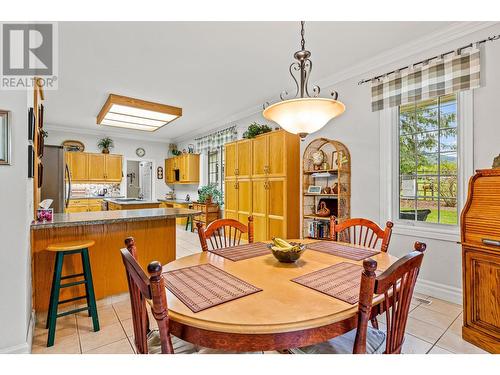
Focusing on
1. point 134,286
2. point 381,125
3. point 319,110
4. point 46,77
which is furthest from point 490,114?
point 46,77

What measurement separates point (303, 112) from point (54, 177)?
3.45m

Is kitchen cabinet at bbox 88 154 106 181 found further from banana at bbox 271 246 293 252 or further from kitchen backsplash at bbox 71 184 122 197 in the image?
banana at bbox 271 246 293 252

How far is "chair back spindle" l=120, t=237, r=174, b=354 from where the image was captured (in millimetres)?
870

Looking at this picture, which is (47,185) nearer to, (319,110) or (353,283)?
(319,110)

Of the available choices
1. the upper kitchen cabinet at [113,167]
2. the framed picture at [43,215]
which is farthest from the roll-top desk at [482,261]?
the upper kitchen cabinet at [113,167]

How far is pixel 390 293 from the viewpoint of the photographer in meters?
1.22

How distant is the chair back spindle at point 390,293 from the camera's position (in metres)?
0.95

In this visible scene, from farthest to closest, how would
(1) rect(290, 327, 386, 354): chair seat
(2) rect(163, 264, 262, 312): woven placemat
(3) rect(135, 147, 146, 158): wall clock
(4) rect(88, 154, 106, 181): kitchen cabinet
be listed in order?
(3) rect(135, 147, 146, 158): wall clock → (4) rect(88, 154, 106, 181): kitchen cabinet → (1) rect(290, 327, 386, 354): chair seat → (2) rect(163, 264, 262, 312): woven placemat

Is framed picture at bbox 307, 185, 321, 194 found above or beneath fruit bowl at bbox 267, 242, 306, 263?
above

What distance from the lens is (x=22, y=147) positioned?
A: 1.83 m

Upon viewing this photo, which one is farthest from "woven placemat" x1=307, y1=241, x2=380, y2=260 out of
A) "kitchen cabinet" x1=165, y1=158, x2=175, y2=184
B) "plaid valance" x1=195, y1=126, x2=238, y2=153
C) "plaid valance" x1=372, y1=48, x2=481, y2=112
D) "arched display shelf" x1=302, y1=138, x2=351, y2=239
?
"kitchen cabinet" x1=165, y1=158, x2=175, y2=184

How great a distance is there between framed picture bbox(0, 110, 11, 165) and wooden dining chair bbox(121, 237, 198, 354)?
1.37 meters

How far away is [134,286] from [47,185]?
3.25 metres

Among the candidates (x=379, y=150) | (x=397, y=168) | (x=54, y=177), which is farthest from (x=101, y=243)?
(x=397, y=168)
